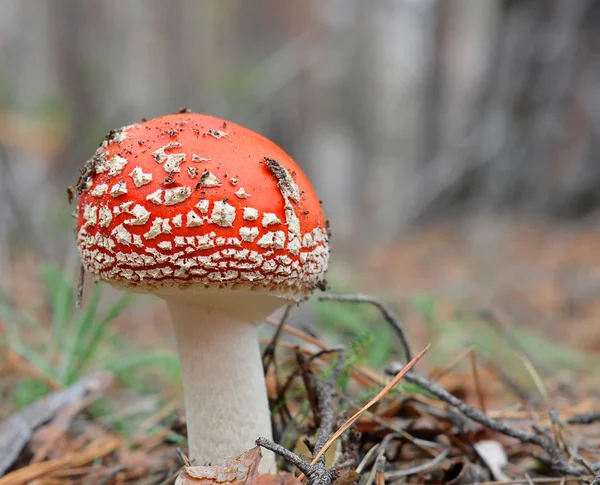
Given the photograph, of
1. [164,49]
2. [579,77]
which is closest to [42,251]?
[579,77]

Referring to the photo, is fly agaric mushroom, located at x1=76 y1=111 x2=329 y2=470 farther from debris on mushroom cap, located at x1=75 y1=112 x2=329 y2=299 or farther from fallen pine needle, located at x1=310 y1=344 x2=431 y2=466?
fallen pine needle, located at x1=310 y1=344 x2=431 y2=466

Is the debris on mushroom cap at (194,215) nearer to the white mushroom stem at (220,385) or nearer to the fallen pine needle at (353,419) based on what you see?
the white mushroom stem at (220,385)

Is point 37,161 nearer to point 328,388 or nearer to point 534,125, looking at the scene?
point 534,125

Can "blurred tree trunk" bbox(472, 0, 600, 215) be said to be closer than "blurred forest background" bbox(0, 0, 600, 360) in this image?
No

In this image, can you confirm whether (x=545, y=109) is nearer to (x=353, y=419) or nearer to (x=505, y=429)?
(x=505, y=429)

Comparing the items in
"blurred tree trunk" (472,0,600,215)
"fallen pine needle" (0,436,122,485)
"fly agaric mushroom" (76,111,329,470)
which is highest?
"blurred tree trunk" (472,0,600,215)

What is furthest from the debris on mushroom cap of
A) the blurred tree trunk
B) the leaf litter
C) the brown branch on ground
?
the blurred tree trunk

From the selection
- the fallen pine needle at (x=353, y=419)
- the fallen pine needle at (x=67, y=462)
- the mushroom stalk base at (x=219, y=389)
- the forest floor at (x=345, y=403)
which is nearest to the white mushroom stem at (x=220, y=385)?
the mushroom stalk base at (x=219, y=389)
